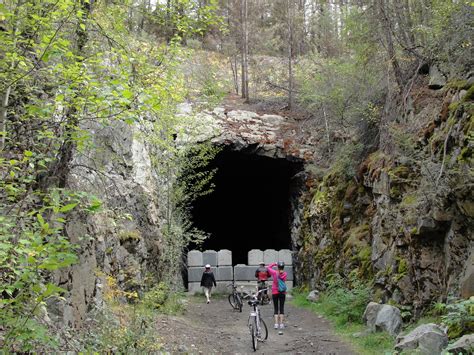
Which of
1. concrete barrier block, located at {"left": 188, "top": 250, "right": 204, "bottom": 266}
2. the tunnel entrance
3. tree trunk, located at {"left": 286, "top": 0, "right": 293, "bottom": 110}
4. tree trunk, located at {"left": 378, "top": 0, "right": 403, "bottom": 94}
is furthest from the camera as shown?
the tunnel entrance

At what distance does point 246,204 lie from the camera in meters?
28.6

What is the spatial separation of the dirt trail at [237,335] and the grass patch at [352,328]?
228 millimetres

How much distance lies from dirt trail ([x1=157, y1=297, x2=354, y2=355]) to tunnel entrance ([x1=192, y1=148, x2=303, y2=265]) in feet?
26.4

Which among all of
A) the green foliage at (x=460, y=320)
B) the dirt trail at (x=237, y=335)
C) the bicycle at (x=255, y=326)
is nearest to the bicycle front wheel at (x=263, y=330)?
the bicycle at (x=255, y=326)

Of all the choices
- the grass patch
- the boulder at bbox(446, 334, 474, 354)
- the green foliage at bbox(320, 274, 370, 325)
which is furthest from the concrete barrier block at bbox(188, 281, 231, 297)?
the boulder at bbox(446, 334, 474, 354)

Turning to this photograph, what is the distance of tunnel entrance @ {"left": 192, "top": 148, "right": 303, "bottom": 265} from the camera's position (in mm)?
21953

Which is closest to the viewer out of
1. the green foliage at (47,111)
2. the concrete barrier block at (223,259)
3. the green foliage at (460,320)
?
the green foliage at (47,111)

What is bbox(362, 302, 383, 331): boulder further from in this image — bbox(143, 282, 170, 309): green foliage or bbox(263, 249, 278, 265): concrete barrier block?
bbox(263, 249, 278, 265): concrete barrier block

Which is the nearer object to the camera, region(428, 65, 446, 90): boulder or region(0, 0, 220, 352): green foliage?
region(0, 0, 220, 352): green foliage

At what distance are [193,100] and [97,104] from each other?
15479 mm

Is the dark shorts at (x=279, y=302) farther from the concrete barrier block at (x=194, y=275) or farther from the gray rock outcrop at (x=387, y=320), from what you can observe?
the concrete barrier block at (x=194, y=275)

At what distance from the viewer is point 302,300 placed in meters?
15.5

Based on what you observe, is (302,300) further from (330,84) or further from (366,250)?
(330,84)

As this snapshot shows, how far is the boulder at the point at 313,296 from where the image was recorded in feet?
48.7
